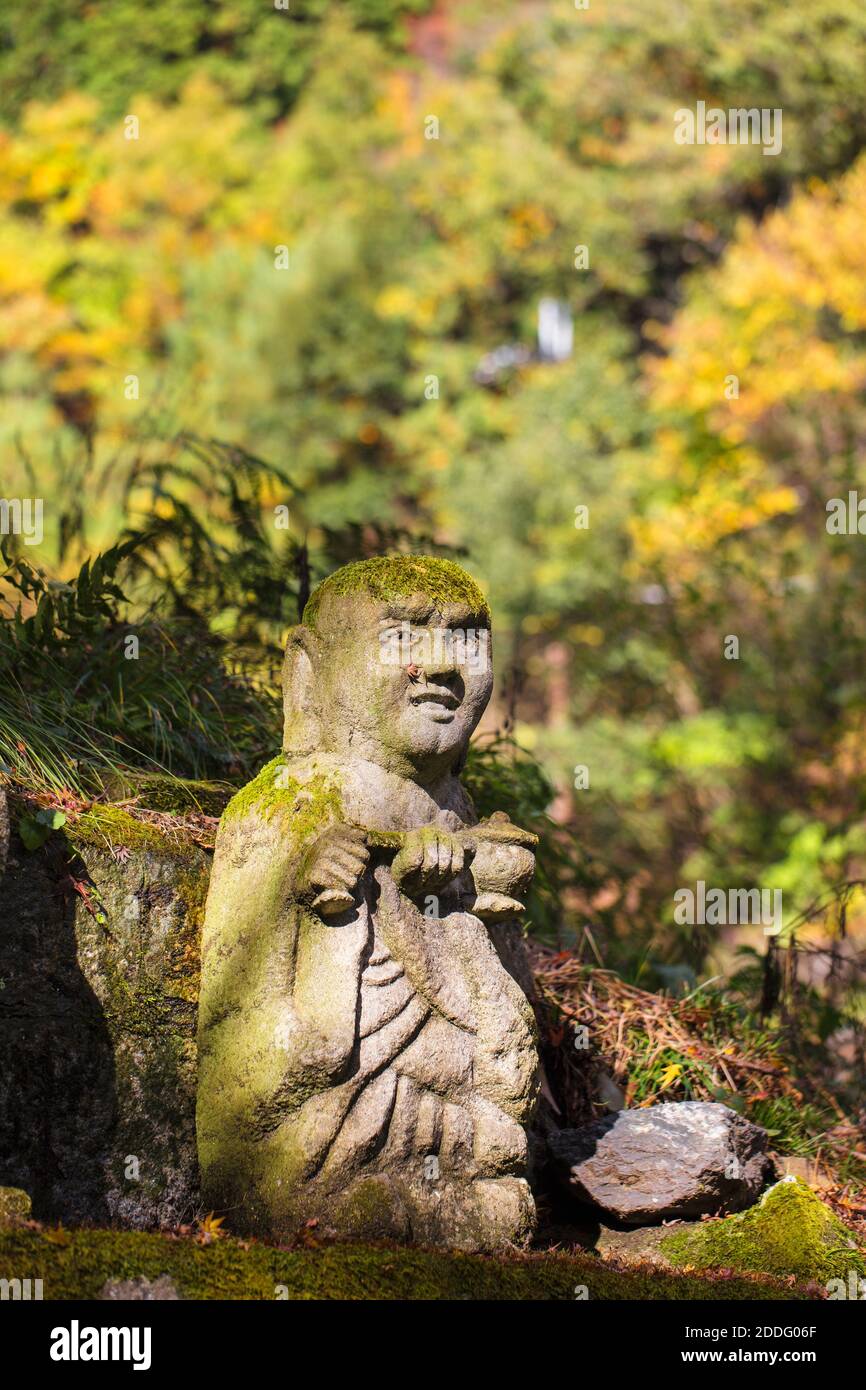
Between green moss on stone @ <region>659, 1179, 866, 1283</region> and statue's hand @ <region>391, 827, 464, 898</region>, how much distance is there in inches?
52.7

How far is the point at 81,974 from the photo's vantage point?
168 inches

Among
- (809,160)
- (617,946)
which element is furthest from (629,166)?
(617,946)

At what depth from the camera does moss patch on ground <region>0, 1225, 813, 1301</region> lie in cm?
340

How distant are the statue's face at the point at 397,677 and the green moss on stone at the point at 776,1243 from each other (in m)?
1.60

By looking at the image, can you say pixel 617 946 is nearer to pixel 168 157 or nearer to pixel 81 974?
Result: pixel 81 974

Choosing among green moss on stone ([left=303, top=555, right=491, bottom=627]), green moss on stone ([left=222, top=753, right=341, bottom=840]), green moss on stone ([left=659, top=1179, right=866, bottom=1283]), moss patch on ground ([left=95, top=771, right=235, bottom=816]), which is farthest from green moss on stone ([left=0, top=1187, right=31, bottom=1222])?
green moss on stone ([left=659, top=1179, right=866, bottom=1283])

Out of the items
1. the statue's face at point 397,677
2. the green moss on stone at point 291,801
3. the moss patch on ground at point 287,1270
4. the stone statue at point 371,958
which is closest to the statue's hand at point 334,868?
the stone statue at point 371,958

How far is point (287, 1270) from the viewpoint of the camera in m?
3.55

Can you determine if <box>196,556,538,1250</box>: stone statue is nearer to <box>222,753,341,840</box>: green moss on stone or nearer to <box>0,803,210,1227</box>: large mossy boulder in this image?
<box>222,753,341,840</box>: green moss on stone

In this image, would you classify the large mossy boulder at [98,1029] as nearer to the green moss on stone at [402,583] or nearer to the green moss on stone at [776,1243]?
the green moss on stone at [402,583]

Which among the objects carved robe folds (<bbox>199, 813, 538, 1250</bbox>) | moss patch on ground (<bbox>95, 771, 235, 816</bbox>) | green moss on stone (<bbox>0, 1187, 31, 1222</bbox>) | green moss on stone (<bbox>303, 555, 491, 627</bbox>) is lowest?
green moss on stone (<bbox>0, 1187, 31, 1222</bbox>)

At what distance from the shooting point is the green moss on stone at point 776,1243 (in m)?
4.32

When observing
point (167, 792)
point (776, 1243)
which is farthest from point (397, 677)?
point (776, 1243)

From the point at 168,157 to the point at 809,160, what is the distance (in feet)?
36.9
